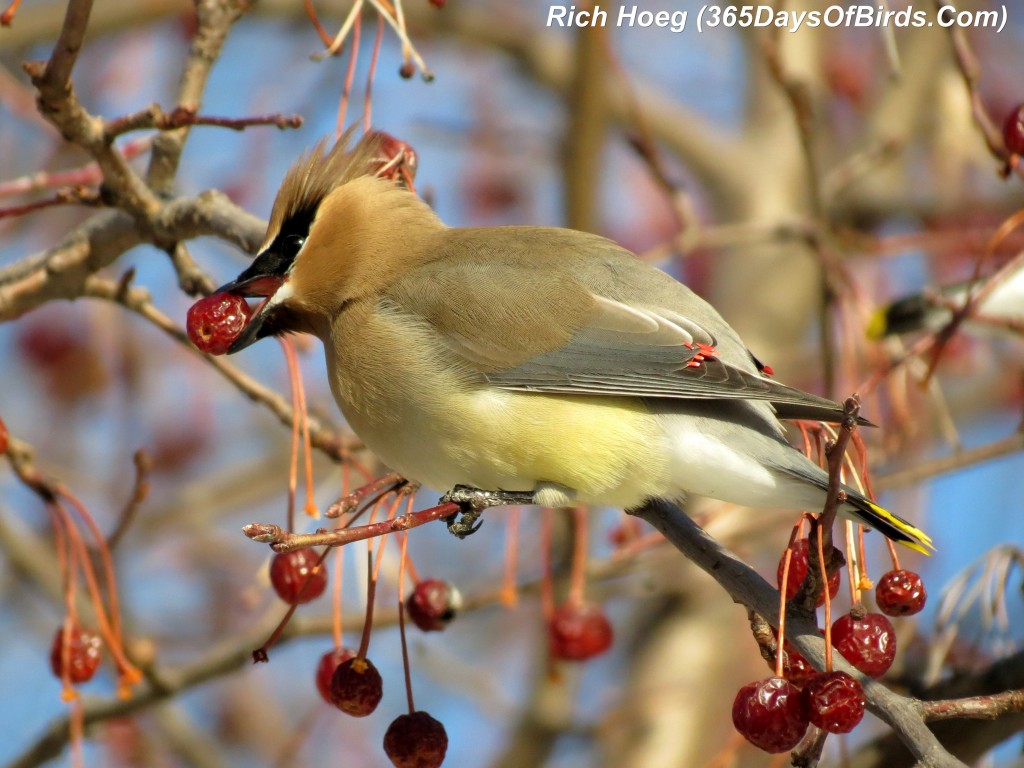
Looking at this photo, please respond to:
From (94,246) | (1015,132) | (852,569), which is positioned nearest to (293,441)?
(94,246)

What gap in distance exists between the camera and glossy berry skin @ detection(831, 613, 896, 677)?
89.7 inches

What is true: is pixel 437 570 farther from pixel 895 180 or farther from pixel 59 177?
pixel 59 177

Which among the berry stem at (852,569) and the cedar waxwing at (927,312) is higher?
the cedar waxwing at (927,312)

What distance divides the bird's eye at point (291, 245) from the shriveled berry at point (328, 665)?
0.90 meters

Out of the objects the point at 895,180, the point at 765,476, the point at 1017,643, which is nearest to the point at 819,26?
the point at 895,180

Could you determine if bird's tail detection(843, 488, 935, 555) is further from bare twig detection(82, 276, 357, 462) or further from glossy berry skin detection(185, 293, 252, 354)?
glossy berry skin detection(185, 293, 252, 354)

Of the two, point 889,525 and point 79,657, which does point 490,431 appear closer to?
point 889,525

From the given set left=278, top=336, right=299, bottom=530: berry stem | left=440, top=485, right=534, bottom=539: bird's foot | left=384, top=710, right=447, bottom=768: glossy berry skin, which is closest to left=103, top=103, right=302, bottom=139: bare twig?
left=278, top=336, right=299, bottom=530: berry stem

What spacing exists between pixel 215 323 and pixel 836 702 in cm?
143

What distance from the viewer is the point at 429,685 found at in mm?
5711

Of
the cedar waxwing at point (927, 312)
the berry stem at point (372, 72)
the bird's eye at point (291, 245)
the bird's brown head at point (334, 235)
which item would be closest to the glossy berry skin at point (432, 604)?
the bird's brown head at point (334, 235)

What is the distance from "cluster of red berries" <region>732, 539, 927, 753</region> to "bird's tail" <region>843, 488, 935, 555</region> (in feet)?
0.26

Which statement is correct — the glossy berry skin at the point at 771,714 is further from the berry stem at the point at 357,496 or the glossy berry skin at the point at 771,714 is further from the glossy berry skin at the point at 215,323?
the glossy berry skin at the point at 215,323

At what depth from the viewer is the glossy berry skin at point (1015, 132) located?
2.95 metres
